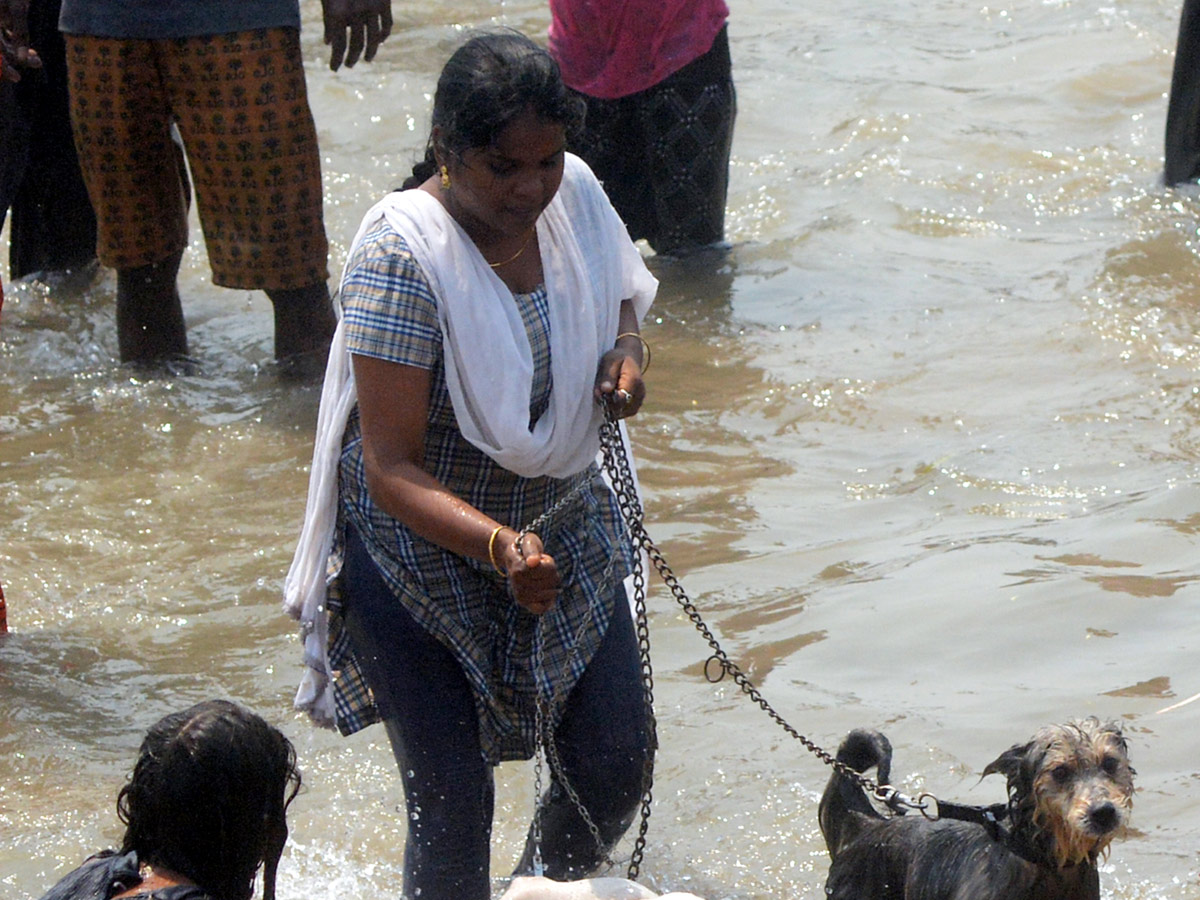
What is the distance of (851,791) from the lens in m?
3.70

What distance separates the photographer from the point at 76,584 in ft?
18.4

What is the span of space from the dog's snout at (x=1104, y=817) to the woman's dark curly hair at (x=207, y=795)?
1.39m

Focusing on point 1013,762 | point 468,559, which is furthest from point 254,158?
point 1013,762

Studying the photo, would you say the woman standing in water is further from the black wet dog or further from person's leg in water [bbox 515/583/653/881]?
the black wet dog

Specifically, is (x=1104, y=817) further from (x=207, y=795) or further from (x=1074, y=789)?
(x=207, y=795)

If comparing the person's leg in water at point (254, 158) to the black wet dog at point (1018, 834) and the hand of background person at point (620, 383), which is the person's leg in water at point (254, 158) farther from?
the black wet dog at point (1018, 834)

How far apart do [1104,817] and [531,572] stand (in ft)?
3.54

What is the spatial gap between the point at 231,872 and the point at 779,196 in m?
7.53

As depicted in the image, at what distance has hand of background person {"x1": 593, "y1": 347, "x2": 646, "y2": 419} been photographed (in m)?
3.23

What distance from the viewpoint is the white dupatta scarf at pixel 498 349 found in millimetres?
3113

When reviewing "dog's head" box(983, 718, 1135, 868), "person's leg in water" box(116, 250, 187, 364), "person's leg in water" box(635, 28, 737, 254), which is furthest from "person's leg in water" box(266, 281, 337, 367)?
"dog's head" box(983, 718, 1135, 868)

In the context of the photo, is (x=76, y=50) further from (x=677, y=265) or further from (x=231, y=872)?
(x=231, y=872)

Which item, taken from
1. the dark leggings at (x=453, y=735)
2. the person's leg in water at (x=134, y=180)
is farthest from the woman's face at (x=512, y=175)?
the person's leg in water at (x=134, y=180)

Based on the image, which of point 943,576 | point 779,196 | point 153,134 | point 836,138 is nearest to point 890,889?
point 943,576
